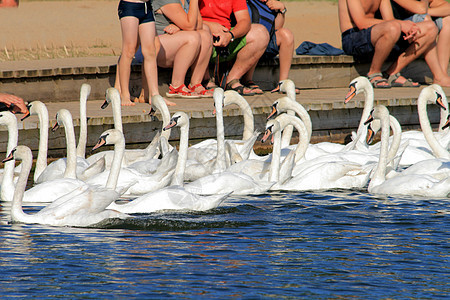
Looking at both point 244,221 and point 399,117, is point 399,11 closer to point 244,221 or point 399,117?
point 399,117

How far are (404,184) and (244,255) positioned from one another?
2.63m

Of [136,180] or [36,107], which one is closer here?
[136,180]

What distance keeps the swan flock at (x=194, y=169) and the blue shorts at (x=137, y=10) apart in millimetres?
1127

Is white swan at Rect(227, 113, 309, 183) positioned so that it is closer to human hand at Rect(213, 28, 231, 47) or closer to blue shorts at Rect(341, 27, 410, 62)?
Answer: human hand at Rect(213, 28, 231, 47)

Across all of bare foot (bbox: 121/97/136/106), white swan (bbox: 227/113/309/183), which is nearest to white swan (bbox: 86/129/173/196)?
white swan (bbox: 227/113/309/183)

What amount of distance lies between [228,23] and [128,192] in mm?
3836

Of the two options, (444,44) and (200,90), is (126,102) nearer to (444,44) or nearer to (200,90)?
(200,90)

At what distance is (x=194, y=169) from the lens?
8.89 m

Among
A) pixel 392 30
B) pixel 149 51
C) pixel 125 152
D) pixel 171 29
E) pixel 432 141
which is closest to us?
pixel 125 152

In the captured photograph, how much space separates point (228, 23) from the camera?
1127 centimetres

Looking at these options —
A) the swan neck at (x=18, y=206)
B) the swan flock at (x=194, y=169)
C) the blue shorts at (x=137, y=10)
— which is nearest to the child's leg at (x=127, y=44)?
the blue shorts at (x=137, y=10)

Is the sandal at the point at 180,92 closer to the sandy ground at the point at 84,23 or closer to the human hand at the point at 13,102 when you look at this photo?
the human hand at the point at 13,102

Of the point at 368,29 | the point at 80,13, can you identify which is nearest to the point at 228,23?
the point at 368,29

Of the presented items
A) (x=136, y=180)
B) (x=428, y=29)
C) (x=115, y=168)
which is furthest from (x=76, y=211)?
(x=428, y=29)
